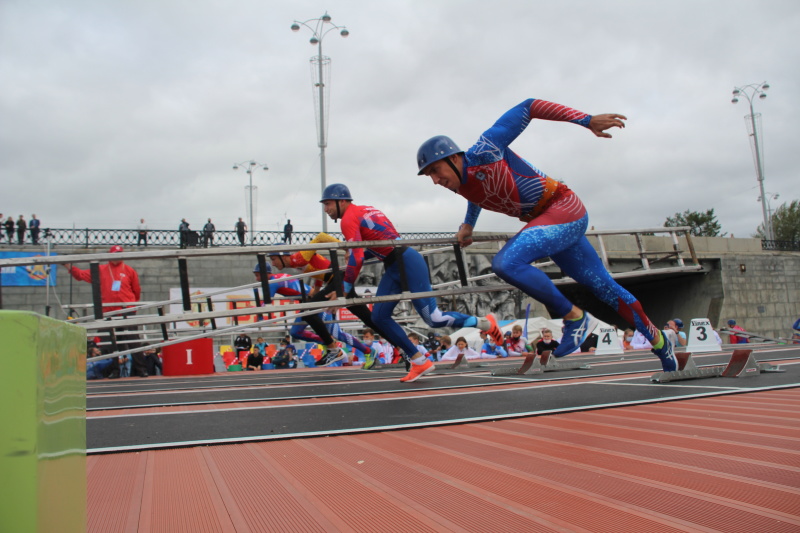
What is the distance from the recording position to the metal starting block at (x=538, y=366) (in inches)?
257

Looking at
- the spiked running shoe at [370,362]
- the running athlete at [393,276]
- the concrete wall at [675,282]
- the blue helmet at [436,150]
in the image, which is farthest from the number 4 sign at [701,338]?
Result: the concrete wall at [675,282]

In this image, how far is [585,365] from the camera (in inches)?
285

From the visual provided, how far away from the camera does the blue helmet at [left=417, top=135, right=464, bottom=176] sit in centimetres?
477

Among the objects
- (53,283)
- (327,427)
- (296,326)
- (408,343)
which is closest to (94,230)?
(53,283)

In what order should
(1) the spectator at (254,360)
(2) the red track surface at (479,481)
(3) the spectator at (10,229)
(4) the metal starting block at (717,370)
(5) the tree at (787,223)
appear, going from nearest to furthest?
1. (2) the red track surface at (479,481)
2. (4) the metal starting block at (717,370)
3. (1) the spectator at (254,360)
4. (3) the spectator at (10,229)
5. (5) the tree at (787,223)

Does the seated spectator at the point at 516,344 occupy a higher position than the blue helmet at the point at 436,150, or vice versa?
the blue helmet at the point at 436,150

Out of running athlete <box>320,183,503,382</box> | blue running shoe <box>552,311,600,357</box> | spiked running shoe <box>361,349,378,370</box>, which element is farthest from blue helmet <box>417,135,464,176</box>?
spiked running shoe <box>361,349,378,370</box>

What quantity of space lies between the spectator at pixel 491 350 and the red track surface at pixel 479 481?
465 inches

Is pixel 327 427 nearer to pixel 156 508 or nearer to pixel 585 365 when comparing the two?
pixel 156 508

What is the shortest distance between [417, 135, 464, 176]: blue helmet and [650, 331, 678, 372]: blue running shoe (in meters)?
2.26

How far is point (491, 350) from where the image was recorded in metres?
15.1

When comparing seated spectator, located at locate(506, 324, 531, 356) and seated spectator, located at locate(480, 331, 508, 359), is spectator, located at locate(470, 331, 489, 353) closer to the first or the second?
seated spectator, located at locate(480, 331, 508, 359)

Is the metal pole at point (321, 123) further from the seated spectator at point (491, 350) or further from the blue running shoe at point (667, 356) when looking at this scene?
the blue running shoe at point (667, 356)

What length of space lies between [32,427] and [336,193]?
255 inches
